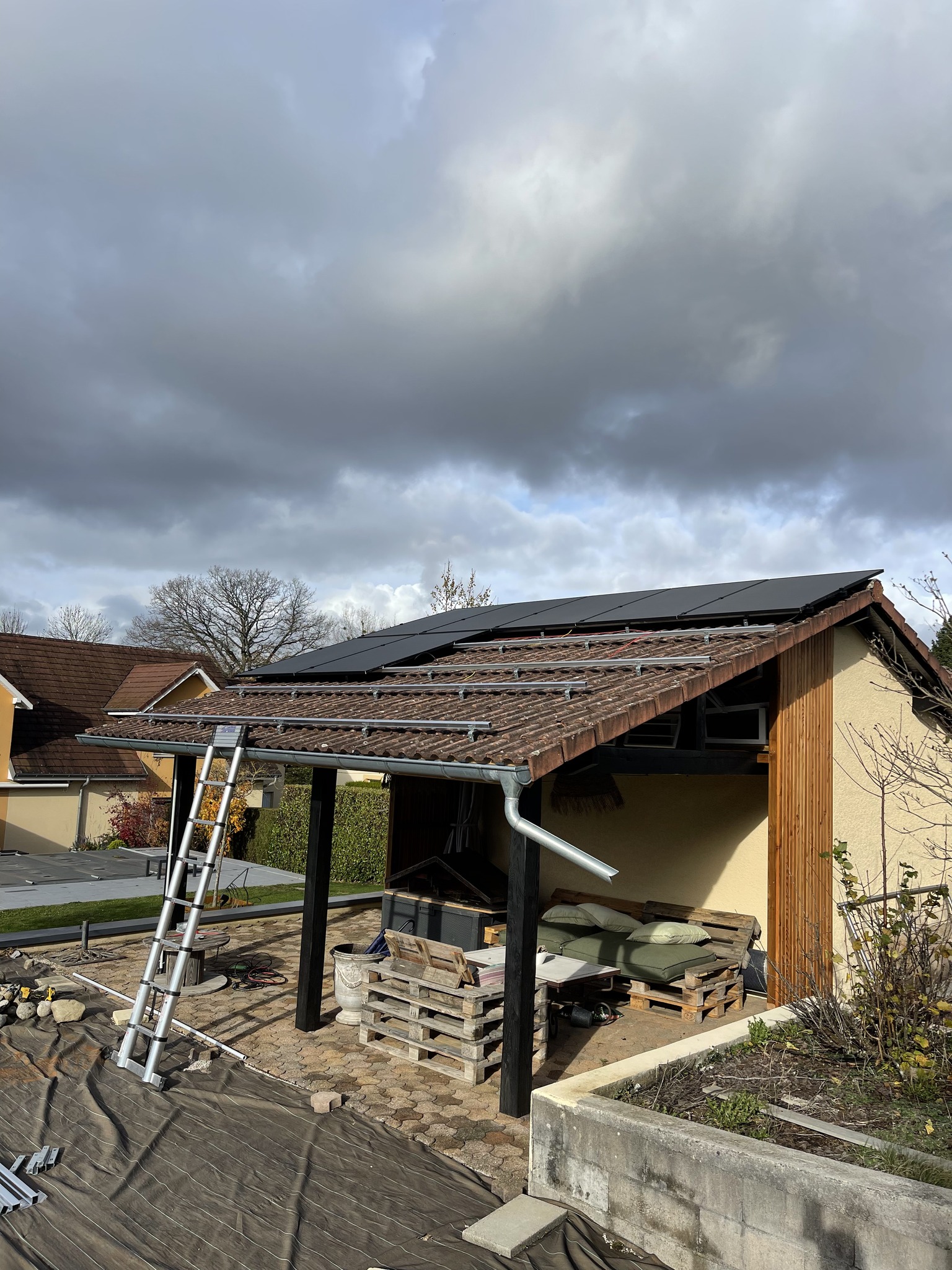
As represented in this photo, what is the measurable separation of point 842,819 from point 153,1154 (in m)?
7.21

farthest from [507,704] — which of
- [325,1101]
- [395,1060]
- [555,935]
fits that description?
[555,935]

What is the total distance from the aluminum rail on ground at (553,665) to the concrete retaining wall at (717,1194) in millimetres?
3193

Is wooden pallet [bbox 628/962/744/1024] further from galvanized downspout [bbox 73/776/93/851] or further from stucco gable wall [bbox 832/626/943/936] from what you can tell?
galvanized downspout [bbox 73/776/93/851]

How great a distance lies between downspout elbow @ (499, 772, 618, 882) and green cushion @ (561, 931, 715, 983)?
11.7 feet

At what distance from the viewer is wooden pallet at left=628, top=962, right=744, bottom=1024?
844cm

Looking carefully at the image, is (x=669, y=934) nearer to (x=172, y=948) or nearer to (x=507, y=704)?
(x=507, y=704)

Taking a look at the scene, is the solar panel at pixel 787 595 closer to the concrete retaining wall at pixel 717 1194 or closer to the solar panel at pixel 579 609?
the solar panel at pixel 579 609

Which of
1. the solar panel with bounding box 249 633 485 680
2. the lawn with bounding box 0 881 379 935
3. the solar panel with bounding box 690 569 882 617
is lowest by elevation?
the lawn with bounding box 0 881 379 935

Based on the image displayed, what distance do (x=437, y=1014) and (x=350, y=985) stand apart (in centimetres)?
91

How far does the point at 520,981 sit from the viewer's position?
19.6 ft

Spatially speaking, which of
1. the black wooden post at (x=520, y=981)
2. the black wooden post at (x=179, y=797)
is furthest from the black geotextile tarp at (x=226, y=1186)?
the black wooden post at (x=179, y=797)

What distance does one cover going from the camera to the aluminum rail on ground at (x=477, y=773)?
5148mm

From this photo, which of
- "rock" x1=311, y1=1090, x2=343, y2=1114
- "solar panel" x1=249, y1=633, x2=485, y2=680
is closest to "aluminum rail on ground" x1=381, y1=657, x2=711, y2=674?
"solar panel" x1=249, y1=633, x2=485, y2=680

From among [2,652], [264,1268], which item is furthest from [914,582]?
[2,652]
